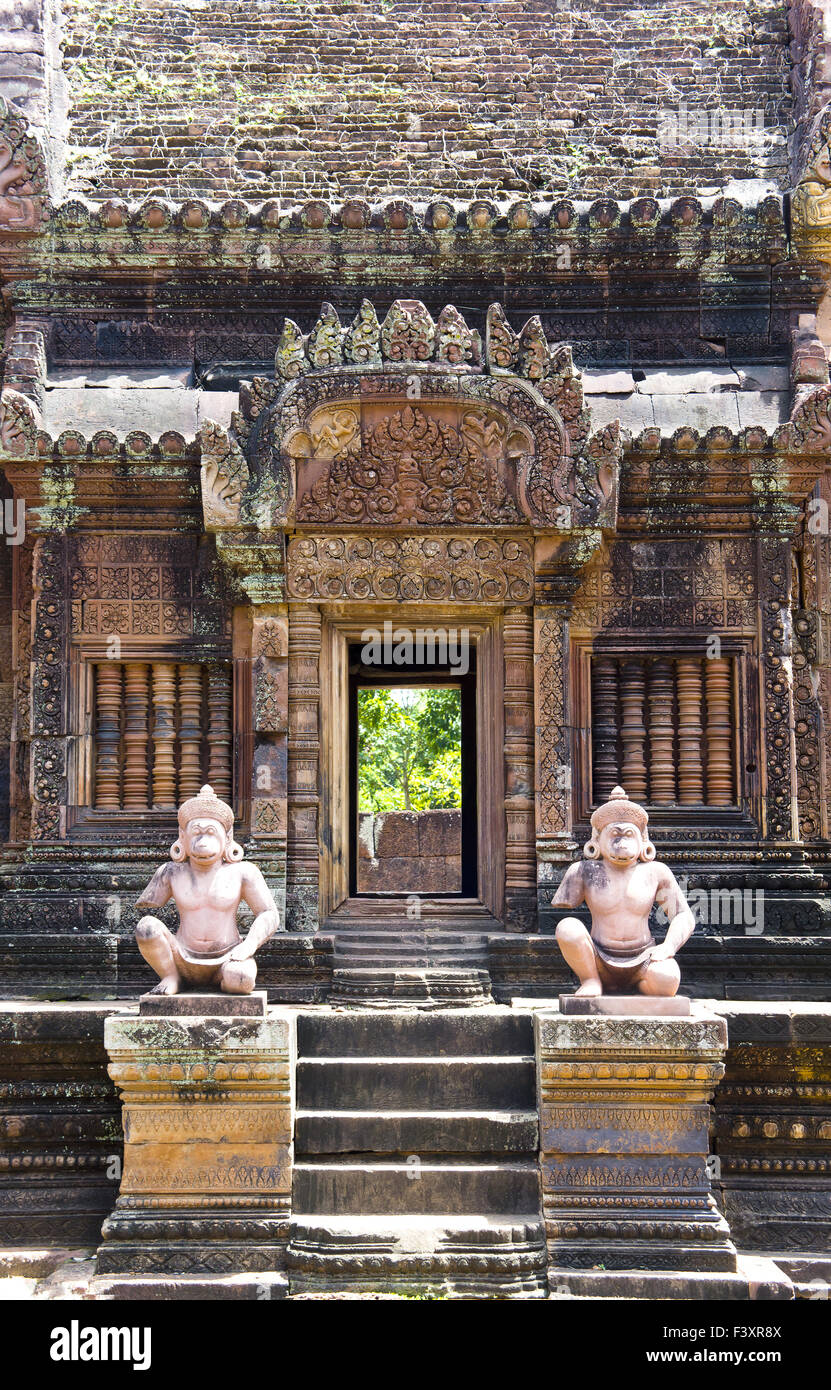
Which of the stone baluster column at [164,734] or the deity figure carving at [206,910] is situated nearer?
the deity figure carving at [206,910]

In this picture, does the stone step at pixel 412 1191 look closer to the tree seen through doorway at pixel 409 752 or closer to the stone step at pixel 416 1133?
the stone step at pixel 416 1133

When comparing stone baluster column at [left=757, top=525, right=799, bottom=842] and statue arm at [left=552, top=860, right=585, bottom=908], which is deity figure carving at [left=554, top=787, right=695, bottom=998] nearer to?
statue arm at [left=552, top=860, right=585, bottom=908]

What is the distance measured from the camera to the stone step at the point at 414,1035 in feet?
24.1

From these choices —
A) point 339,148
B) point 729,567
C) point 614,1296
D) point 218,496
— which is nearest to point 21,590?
point 218,496

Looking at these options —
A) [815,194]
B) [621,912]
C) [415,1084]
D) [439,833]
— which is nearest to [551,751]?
[621,912]

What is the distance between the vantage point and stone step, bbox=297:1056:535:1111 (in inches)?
275

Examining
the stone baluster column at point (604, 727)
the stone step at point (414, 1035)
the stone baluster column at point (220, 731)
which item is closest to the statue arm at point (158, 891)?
the stone step at point (414, 1035)

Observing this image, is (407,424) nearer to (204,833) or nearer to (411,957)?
(204,833)

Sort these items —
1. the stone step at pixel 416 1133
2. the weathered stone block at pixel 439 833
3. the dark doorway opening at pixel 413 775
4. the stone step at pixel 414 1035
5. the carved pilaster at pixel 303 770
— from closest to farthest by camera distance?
the stone step at pixel 416 1133 → the stone step at pixel 414 1035 → the carved pilaster at pixel 303 770 → the dark doorway opening at pixel 413 775 → the weathered stone block at pixel 439 833

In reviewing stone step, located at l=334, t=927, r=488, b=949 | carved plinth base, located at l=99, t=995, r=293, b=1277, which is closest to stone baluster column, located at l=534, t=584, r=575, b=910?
stone step, located at l=334, t=927, r=488, b=949

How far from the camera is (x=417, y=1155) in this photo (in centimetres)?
679

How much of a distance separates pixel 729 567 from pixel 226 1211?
200 inches

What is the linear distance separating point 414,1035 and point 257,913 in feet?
4.05

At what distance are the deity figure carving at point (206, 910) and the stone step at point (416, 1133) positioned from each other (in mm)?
850
